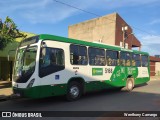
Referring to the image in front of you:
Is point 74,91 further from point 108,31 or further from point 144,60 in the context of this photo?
point 108,31

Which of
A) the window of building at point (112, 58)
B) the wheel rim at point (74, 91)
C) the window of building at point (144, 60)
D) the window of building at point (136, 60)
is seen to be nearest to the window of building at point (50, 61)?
the wheel rim at point (74, 91)

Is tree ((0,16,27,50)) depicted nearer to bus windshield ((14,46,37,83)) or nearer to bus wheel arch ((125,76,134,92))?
bus windshield ((14,46,37,83))

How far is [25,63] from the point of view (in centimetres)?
1039

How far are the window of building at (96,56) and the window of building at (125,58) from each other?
2271mm

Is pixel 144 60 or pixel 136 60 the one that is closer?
pixel 136 60

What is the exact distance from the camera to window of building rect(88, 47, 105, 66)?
12.8 m

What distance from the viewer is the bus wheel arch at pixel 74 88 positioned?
37.0 ft

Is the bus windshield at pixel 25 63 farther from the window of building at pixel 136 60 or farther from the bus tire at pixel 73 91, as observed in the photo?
the window of building at pixel 136 60

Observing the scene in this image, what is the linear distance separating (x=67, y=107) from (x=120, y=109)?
7.28 ft

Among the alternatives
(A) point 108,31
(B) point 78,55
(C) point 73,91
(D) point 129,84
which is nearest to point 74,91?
(C) point 73,91

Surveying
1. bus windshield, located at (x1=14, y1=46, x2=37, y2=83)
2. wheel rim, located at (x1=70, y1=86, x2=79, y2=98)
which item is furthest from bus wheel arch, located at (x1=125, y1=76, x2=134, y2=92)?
bus windshield, located at (x1=14, y1=46, x2=37, y2=83)

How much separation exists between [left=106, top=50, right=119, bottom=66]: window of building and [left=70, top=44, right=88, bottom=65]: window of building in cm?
219

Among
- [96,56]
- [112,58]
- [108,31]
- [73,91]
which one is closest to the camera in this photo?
[73,91]

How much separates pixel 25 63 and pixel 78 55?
2.84m
